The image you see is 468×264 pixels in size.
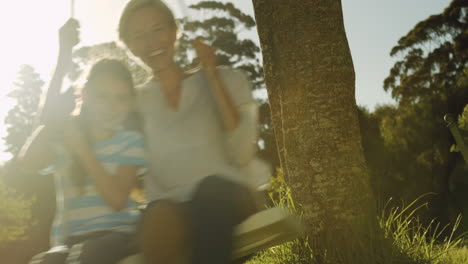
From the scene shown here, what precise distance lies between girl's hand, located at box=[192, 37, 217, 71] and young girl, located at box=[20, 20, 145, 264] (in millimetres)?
325

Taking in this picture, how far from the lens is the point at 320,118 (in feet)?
10.1

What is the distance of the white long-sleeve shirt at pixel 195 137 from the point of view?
6.21 feet

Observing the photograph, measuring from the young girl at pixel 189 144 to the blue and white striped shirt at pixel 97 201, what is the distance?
7.0 inches

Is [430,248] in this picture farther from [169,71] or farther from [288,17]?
[169,71]

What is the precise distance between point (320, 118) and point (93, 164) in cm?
180

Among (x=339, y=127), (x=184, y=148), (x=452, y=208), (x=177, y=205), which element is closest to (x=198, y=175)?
(x=184, y=148)

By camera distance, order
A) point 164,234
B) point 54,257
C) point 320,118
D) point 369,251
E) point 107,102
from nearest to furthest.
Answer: point 164,234, point 54,257, point 107,102, point 369,251, point 320,118

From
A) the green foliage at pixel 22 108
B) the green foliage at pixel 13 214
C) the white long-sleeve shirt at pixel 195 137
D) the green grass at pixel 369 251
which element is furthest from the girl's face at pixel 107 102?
the green foliage at pixel 22 108

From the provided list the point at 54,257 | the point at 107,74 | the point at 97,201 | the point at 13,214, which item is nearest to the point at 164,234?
the point at 97,201

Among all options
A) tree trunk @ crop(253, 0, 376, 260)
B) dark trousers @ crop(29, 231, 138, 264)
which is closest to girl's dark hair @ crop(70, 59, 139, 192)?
dark trousers @ crop(29, 231, 138, 264)

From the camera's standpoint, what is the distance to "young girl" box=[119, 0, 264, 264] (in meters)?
1.53

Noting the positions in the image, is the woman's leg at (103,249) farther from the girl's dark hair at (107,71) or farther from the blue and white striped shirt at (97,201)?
the girl's dark hair at (107,71)

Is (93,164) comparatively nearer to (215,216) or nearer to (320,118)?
(215,216)

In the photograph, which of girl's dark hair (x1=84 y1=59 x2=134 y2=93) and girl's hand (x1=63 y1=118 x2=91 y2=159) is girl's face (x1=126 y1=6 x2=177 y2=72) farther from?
girl's hand (x1=63 y1=118 x2=91 y2=159)
